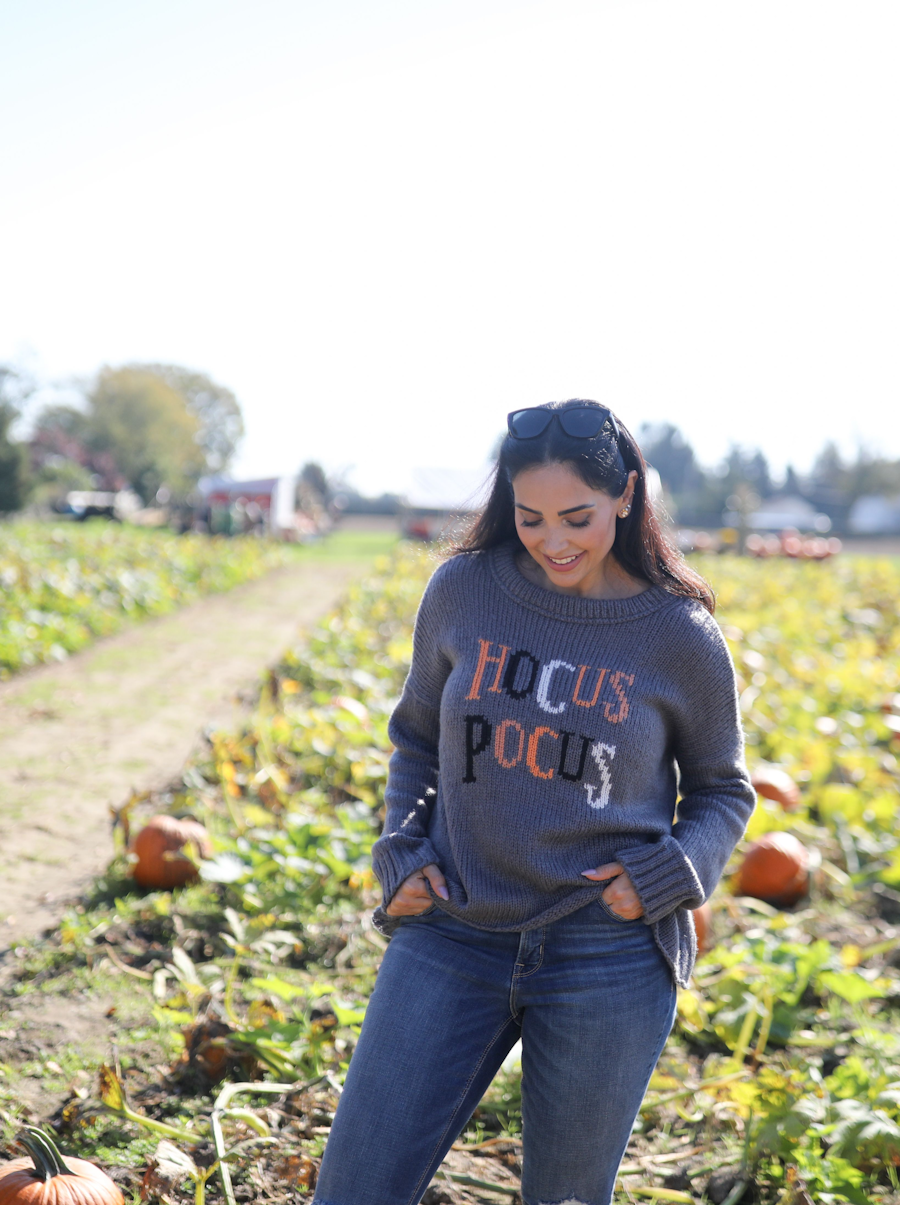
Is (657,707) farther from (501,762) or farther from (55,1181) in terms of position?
(55,1181)

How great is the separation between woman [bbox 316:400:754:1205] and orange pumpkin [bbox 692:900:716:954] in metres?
1.68

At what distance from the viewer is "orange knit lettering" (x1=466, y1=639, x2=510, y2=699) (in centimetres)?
181

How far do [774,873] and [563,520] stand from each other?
2.81m

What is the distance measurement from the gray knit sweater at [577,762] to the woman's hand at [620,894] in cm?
2

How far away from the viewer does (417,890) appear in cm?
180

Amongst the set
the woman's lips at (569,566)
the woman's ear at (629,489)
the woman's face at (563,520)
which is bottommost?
the woman's lips at (569,566)

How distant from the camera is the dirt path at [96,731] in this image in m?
4.14

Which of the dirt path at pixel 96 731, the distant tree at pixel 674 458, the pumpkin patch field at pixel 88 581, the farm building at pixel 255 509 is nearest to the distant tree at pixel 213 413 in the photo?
the farm building at pixel 255 509

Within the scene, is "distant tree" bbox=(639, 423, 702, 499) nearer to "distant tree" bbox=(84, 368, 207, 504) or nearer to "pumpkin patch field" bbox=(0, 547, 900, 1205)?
"distant tree" bbox=(84, 368, 207, 504)

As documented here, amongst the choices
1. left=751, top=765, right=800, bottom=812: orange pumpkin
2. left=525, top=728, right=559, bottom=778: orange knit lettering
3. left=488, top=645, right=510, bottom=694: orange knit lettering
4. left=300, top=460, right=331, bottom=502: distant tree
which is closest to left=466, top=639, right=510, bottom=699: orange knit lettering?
left=488, top=645, right=510, bottom=694: orange knit lettering

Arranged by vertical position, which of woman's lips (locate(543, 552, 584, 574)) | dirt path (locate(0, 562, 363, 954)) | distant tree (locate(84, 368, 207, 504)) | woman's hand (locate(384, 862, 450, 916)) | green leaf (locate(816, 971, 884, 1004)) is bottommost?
dirt path (locate(0, 562, 363, 954))

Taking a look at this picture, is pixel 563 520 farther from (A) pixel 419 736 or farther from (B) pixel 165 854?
(B) pixel 165 854

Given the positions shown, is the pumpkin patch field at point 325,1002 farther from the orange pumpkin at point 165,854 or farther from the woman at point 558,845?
the woman at point 558,845

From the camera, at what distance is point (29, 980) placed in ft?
10.3
